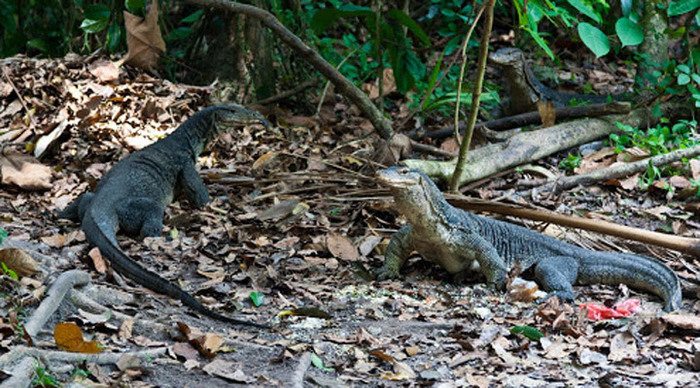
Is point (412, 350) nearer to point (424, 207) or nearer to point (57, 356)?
point (424, 207)

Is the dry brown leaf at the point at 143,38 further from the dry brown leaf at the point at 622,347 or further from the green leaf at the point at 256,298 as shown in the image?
the dry brown leaf at the point at 622,347

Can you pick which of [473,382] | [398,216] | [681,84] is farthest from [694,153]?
[473,382]

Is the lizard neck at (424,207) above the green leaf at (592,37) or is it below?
below

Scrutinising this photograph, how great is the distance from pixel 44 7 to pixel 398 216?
5427 mm

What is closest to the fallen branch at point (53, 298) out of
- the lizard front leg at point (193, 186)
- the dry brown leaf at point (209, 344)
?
the dry brown leaf at point (209, 344)

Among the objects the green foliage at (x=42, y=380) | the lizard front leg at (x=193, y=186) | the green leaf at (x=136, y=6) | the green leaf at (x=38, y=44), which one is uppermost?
the green leaf at (x=136, y=6)

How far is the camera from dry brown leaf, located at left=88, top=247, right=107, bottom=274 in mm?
5893

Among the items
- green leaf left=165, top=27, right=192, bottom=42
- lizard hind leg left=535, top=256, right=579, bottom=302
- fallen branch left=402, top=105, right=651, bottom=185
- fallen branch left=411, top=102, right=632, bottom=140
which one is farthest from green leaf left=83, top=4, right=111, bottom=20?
lizard hind leg left=535, top=256, right=579, bottom=302

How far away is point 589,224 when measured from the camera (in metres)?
6.59

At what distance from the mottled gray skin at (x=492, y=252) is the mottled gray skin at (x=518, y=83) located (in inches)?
136

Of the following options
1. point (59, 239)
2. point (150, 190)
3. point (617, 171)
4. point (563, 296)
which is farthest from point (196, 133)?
point (563, 296)

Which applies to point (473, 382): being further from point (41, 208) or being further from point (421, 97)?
point (421, 97)

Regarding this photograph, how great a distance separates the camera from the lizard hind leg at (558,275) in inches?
245

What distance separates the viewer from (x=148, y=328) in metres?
4.77
